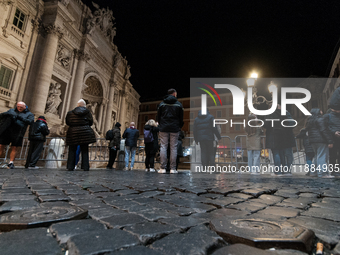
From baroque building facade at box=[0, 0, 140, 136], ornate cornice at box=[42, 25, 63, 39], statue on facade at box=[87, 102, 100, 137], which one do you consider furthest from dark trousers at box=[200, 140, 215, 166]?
statue on facade at box=[87, 102, 100, 137]

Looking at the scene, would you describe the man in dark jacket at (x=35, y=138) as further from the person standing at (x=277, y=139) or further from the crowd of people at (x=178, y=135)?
the person standing at (x=277, y=139)

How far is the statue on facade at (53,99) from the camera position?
18.0 meters

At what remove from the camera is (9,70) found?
1526 centimetres

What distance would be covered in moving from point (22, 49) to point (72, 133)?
15.3 metres

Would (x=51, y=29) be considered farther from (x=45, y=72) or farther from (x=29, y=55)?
(x=45, y=72)

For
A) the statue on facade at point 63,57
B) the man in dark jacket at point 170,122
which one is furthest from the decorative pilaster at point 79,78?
the man in dark jacket at point 170,122

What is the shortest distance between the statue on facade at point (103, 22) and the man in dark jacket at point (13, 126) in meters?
19.7

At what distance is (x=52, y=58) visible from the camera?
17.8 metres

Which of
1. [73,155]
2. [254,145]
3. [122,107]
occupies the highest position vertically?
[122,107]

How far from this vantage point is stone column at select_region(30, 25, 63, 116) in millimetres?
16438

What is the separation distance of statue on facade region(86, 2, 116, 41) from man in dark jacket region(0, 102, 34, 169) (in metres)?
19.7

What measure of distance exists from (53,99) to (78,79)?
3.97 metres

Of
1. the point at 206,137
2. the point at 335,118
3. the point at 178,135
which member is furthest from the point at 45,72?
the point at 335,118

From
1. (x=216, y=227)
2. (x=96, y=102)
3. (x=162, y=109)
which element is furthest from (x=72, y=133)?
(x=96, y=102)
